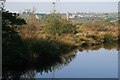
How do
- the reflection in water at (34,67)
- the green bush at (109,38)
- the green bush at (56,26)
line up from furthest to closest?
1. the green bush at (109,38)
2. the green bush at (56,26)
3. the reflection in water at (34,67)

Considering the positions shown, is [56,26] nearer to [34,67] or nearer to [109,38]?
[109,38]

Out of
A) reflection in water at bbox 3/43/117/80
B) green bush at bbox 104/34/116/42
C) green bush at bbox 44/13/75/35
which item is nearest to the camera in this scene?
reflection in water at bbox 3/43/117/80

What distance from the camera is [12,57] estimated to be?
13.6 m

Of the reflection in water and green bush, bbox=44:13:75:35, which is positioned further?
green bush, bbox=44:13:75:35

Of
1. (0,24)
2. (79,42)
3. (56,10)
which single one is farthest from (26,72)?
(56,10)

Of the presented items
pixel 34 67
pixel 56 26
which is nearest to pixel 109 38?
pixel 56 26

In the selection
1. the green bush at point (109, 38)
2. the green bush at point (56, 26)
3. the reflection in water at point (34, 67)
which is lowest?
the reflection in water at point (34, 67)

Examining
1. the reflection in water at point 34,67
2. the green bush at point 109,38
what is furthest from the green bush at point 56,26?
the reflection in water at point 34,67

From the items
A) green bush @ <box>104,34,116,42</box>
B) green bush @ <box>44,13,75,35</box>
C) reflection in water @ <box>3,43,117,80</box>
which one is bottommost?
reflection in water @ <box>3,43,117,80</box>

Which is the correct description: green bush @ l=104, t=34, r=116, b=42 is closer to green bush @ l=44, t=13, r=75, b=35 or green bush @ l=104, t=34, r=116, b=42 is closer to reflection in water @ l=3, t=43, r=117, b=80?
green bush @ l=44, t=13, r=75, b=35

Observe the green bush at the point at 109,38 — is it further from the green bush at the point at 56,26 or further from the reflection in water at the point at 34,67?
the reflection in water at the point at 34,67

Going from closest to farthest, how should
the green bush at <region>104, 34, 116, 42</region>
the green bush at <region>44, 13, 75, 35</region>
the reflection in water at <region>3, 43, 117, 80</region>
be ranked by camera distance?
1. the reflection in water at <region>3, 43, 117, 80</region>
2. the green bush at <region>44, 13, 75, 35</region>
3. the green bush at <region>104, 34, 116, 42</region>

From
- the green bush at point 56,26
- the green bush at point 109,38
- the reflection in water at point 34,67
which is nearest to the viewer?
the reflection in water at point 34,67

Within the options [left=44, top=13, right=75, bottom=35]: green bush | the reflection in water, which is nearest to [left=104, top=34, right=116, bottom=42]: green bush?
[left=44, top=13, right=75, bottom=35]: green bush
